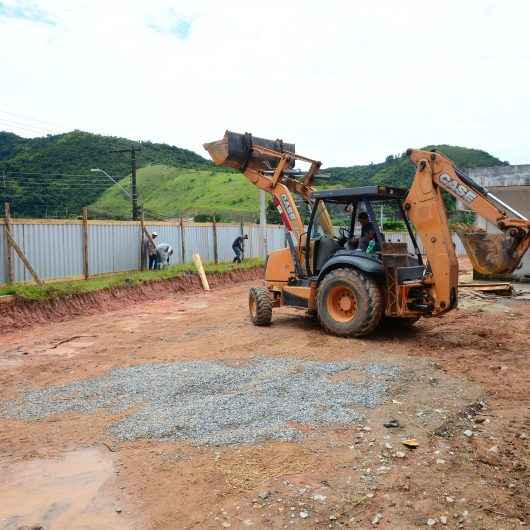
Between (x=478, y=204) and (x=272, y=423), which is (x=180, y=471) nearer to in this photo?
(x=272, y=423)

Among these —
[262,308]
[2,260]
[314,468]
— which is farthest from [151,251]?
[314,468]

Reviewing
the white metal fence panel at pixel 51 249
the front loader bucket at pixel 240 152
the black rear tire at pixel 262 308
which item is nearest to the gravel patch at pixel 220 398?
the black rear tire at pixel 262 308

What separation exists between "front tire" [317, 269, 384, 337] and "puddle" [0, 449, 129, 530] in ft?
15.6

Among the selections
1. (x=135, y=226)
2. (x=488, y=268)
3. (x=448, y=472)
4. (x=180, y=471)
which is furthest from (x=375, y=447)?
(x=135, y=226)

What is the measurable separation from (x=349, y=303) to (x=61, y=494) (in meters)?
5.64

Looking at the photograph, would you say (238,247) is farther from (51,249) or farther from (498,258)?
(498,258)

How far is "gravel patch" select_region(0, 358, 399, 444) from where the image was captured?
196 inches

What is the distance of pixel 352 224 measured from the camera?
9172 mm

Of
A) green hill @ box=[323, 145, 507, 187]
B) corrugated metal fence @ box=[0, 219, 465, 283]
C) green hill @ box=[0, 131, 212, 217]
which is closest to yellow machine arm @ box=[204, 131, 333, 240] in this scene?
corrugated metal fence @ box=[0, 219, 465, 283]

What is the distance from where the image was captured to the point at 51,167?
235ft

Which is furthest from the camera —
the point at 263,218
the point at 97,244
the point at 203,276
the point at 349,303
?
the point at 263,218

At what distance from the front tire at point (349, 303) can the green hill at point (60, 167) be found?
5451 cm

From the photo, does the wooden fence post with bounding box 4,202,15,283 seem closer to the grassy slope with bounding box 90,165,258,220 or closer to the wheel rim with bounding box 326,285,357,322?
the wheel rim with bounding box 326,285,357,322

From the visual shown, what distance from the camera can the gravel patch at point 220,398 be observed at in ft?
16.3
